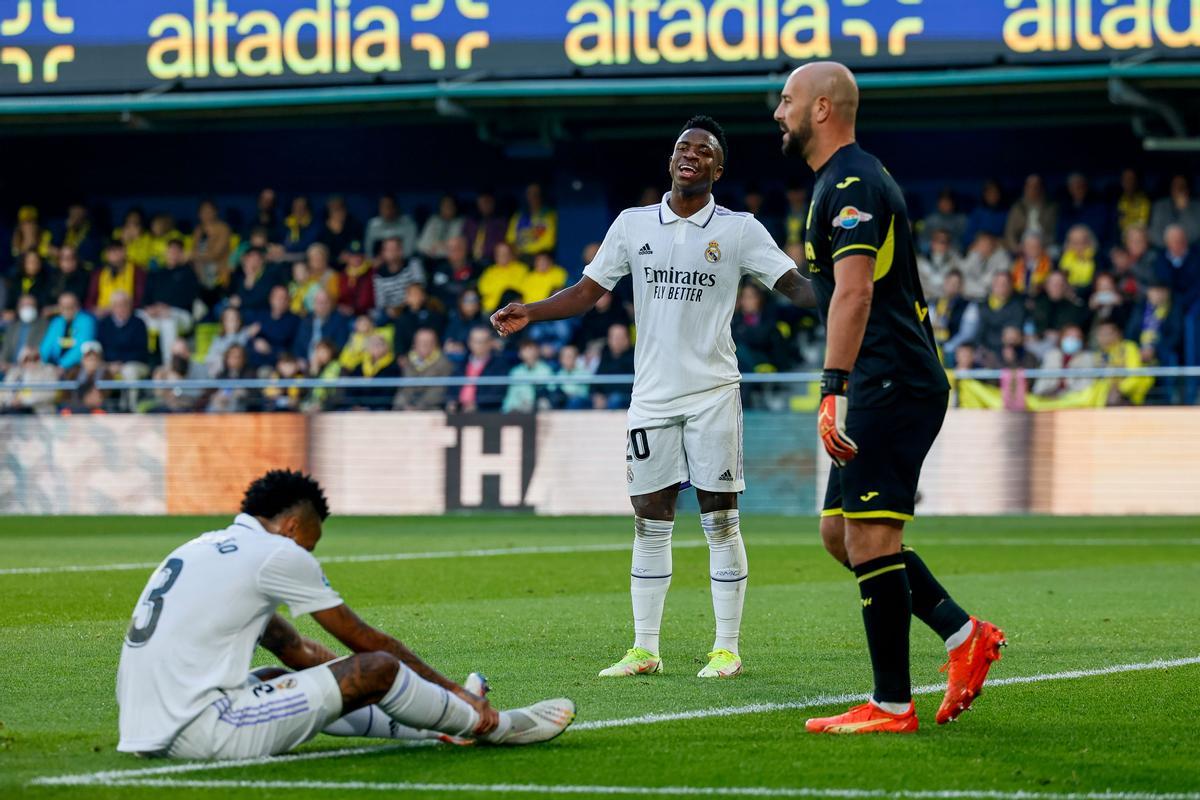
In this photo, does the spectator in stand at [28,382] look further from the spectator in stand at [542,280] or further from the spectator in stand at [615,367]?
the spectator in stand at [615,367]

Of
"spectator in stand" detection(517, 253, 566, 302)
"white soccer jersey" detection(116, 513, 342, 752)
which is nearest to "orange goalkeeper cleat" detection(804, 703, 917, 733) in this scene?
"white soccer jersey" detection(116, 513, 342, 752)

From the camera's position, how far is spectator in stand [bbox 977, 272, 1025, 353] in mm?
19703

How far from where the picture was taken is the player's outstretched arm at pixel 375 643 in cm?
543

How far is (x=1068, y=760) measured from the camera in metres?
5.59

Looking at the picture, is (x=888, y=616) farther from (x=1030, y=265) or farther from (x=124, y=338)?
(x=124, y=338)

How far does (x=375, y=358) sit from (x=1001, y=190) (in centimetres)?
770

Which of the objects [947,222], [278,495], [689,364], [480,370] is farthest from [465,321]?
[278,495]

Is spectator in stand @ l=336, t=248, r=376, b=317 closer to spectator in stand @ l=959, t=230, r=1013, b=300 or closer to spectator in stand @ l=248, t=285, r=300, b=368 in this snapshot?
spectator in stand @ l=248, t=285, r=300, b=368

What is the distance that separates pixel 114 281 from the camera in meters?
24.1

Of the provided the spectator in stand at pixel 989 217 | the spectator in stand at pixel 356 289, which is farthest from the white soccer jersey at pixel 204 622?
the spectator in stand at pixel 356 289

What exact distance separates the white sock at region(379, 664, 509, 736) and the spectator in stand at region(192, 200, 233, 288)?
1921 centimetres

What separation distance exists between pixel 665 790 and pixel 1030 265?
1642 cm

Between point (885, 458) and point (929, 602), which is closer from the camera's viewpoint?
point (885, 458)

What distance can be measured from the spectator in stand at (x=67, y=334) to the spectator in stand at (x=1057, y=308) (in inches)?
452
